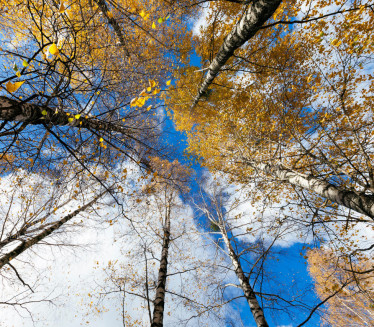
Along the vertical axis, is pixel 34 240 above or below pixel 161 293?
above

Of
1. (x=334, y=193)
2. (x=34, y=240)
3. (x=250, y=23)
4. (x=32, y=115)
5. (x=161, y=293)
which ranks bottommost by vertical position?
(x=161, y=293)

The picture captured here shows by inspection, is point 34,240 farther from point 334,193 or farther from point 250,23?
point 334,193

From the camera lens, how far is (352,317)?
9.22 metres

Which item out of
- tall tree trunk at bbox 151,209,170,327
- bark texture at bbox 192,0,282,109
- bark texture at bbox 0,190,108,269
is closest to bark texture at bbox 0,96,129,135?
bark texture at bbox 0,190,108,269

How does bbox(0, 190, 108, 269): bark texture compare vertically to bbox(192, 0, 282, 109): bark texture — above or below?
below

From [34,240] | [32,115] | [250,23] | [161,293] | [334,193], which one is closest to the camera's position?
[32,115]

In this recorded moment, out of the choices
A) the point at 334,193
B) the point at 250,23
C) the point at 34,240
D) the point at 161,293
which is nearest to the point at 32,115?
the point at 250,23

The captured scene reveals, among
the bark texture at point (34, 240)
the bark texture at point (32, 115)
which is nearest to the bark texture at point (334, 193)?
the bark texture at point (32, 115)

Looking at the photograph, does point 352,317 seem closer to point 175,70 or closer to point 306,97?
point 306,97

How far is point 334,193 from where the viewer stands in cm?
311

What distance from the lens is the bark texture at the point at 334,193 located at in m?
2.69

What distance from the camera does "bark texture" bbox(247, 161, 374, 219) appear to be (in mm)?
2686

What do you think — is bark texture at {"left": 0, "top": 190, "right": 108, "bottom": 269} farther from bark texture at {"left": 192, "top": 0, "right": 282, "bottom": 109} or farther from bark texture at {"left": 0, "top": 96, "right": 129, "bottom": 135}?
bark texture at {"left": 192, "top": 0, "right": 282, "bottom": 109}

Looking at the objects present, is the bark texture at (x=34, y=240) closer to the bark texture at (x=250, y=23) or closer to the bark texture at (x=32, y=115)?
the bark texture at (x=32, y=115)
